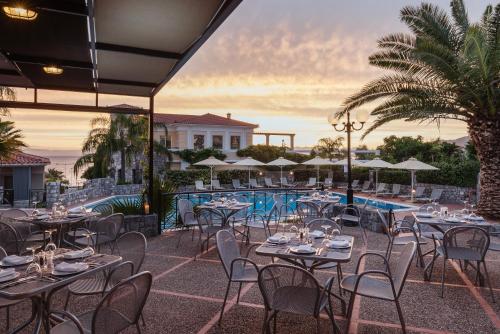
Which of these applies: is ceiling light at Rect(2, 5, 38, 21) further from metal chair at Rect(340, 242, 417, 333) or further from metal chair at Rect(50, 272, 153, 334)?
metal chair at Rect(340, 242, 417, 333)

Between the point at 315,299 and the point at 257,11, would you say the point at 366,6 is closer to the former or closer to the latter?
the point at 257,11

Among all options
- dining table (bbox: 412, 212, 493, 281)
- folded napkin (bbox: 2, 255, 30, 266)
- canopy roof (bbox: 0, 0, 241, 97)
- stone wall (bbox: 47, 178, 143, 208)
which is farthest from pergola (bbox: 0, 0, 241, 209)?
stone wall (bbox: 47, 178, 143, 208)

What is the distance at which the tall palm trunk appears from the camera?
9117mm

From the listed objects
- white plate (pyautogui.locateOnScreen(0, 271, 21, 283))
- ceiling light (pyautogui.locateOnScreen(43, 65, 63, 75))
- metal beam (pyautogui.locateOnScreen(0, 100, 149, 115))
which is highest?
ceiling light (pyautogui.locateOnScreen(43, 65, 63, 75))

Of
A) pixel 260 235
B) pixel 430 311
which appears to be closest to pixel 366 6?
pixel 260 235

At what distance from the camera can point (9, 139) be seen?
11.7m

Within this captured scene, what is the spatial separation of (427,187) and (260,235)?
43.7 feet

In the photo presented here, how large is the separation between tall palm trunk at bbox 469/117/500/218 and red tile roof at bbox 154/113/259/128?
82.9 feet

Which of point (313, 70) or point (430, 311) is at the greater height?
point (313, 70)

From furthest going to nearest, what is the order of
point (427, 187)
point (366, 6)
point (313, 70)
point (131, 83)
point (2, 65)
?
point (427, 187)
point (313, 70)
point (366, 6)
point (131, 83)
point (2, 65)

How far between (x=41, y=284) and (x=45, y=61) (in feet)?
13.1

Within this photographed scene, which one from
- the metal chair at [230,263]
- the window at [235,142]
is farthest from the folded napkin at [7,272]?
the window at [235,142]

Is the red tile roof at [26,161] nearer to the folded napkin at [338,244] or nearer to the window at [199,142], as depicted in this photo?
the window at [199,142]

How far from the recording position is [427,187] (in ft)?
59.7
